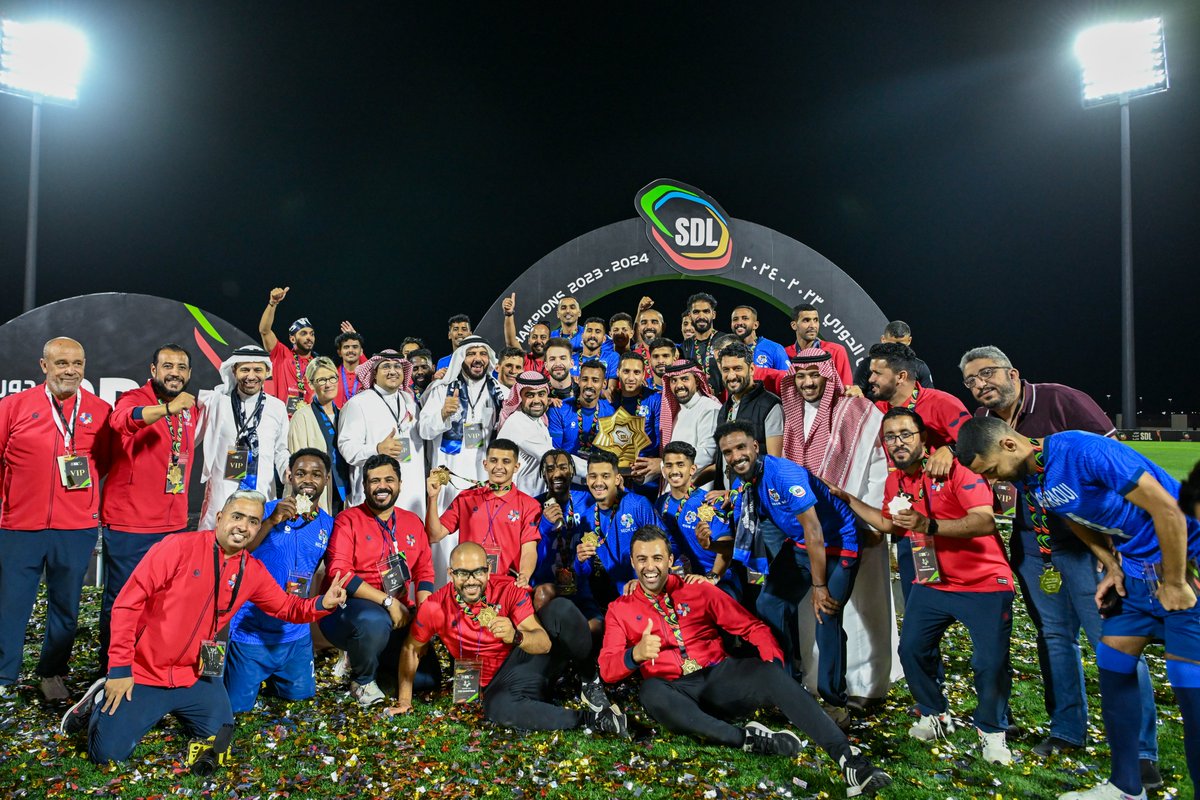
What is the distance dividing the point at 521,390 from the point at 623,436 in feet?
3.11

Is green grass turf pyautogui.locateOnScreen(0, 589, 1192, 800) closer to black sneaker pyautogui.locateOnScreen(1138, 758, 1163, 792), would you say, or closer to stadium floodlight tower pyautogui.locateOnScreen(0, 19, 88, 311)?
black sneaker pyautogui.locateOnScreen(1138, 758, 1163, 792)

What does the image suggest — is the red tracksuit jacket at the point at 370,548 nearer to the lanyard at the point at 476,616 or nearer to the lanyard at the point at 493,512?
the lanyard at the point at 493,512

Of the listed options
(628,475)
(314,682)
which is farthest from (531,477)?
(314,682)

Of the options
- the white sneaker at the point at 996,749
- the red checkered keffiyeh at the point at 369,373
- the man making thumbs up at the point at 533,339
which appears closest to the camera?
the white sneaker at the point at 996,749

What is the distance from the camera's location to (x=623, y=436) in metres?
6.19

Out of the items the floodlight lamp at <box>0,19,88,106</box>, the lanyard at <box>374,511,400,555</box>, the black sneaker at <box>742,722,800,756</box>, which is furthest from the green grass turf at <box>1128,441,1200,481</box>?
the floodlight lamp at <box>0,19,88,106</box>

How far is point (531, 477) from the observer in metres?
6.28

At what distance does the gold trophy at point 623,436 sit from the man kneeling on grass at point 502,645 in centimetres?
166

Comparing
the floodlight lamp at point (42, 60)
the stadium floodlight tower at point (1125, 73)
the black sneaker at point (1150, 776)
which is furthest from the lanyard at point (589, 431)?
the floodlight lamp at point (42, 60)

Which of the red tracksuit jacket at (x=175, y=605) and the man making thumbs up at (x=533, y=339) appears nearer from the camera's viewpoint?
the red tracksuit jacket at (x=175, y=605)

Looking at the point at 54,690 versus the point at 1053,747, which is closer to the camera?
the point at 1053,747

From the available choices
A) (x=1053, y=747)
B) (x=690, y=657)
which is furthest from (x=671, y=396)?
(x=1053, y=747)

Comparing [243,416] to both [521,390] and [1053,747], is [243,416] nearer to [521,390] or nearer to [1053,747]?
[521,390]

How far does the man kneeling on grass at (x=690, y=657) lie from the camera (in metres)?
4.05
